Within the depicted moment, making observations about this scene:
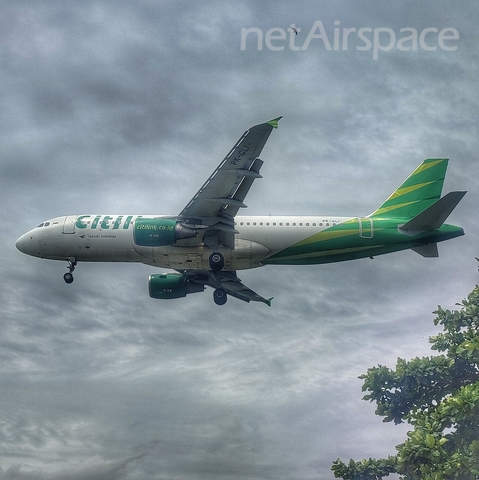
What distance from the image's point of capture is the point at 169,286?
158 feet

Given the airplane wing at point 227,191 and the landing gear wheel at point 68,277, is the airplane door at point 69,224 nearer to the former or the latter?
the landing gear wheel at point 68,277

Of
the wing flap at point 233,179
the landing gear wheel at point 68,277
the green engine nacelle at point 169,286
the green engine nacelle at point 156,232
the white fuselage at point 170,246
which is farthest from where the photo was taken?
the green engine nacelle at point 169,286

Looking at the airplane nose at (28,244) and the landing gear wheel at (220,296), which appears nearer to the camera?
the airplane nose at (28,244)

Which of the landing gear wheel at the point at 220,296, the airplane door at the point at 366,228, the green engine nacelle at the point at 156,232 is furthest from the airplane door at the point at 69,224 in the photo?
the airplane door at the point at 366,228

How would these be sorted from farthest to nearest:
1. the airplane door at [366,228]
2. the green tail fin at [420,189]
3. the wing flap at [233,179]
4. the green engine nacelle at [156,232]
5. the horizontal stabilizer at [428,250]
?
1. the green tail fin at [420,189]
2. the horizontal stabilizer at [428,250]
3. the airplane door at [366,228]
4. the green engine nacelle at [156,232]
5. the wing flap at [233,179]

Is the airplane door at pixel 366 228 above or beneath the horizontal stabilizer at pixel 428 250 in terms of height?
above

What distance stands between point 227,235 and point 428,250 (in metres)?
12.2

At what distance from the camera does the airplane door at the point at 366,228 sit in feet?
142

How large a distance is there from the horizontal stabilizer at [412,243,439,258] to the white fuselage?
5.11m

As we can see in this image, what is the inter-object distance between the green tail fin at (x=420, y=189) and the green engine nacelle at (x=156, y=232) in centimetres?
1291

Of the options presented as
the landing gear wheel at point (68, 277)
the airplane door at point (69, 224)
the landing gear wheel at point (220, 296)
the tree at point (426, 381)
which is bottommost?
the tree at point (426, 381)

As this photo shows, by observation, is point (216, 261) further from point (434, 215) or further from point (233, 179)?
point (434, 215)

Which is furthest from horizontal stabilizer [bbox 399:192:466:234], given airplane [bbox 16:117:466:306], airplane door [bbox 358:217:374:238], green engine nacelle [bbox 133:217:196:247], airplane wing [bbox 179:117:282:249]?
green engine nacelle [bbox 133:217:196:247]

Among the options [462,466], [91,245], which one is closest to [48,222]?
[91,245]
